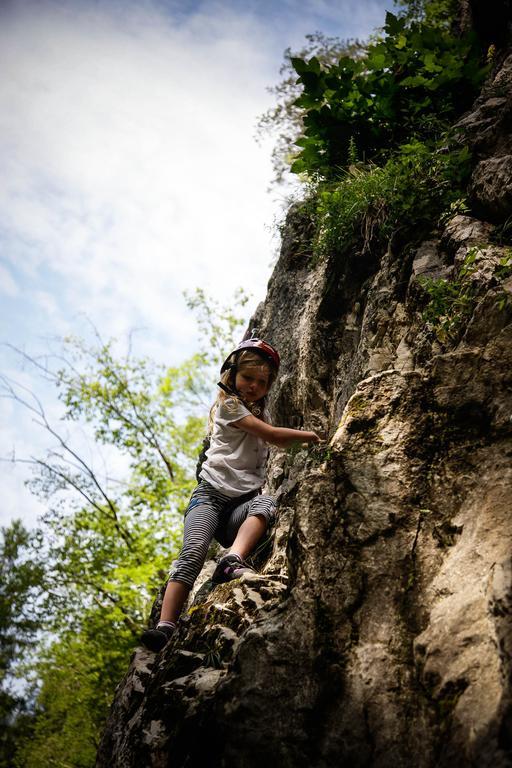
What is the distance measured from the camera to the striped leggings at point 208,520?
4.04 m

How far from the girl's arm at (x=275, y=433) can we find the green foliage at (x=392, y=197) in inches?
92.9

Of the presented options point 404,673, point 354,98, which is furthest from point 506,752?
point 354,98

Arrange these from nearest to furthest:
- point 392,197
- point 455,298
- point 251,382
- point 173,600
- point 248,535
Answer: point 455,298 → point 173,600 → point 248,535 → point 251,382 → point 392,197

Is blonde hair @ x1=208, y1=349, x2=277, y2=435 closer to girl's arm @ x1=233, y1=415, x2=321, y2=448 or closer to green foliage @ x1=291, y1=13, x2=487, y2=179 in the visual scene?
girl's arm @ x1=233, y1=415, x2=321, y2=448

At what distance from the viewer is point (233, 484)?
4.48 meters

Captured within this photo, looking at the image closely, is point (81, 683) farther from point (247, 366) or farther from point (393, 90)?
point (393, 90)

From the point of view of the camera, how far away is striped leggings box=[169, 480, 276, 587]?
4043 mm

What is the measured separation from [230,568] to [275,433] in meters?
1.10

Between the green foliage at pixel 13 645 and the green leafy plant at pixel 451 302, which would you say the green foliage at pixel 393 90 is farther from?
the green foliage at pixel 13 645

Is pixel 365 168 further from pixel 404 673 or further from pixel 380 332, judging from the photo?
pixel 404 673

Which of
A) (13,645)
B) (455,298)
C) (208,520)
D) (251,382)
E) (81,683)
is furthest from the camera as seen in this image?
(13,645)

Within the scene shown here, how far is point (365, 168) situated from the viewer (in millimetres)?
6215

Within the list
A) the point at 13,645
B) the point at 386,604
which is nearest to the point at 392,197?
the point at 386,604

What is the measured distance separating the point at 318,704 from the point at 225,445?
240 centimetres
